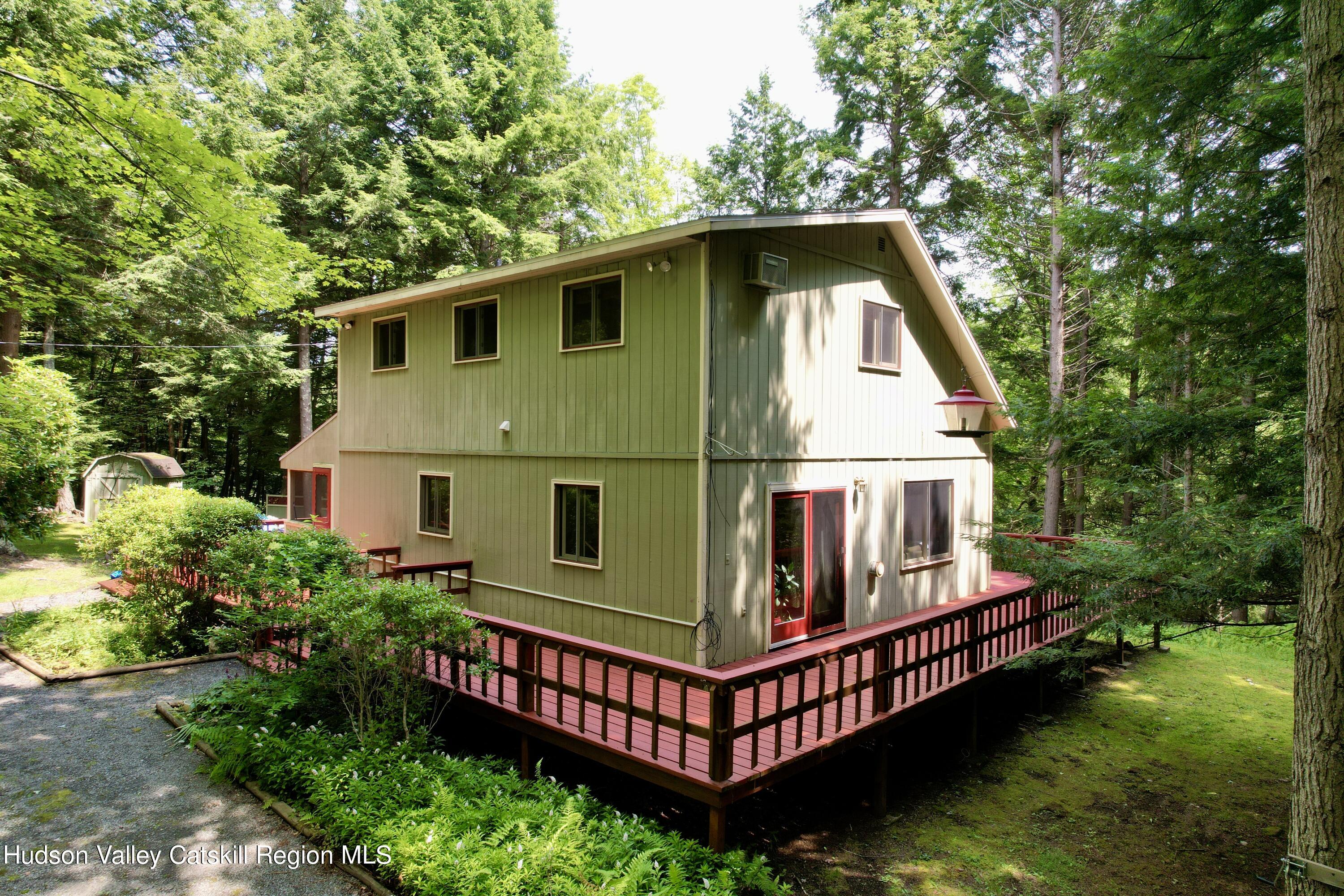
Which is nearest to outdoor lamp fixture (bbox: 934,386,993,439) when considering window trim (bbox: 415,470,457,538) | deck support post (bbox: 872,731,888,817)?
deck support post (bbox: 872,731,888,817)

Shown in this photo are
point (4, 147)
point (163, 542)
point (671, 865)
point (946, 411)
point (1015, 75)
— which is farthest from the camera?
point (1015, 75)

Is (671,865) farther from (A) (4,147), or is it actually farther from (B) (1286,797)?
(A) (4,147)

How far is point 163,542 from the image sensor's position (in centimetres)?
850

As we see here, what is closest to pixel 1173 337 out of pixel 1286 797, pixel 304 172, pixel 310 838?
pixel 1286 797

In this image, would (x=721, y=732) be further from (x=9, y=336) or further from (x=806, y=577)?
(x=9, y=336)

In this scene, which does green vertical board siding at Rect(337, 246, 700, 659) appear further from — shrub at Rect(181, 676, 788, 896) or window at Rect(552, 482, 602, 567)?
shrub at Rect(181, 676, 788, 896)

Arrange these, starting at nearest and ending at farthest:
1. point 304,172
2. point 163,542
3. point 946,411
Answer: point 946,411, point 163,542, point 304,172

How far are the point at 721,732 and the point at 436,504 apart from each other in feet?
23.4

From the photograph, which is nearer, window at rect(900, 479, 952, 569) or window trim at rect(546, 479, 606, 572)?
window trim at rect(546, 479, 606, 572)

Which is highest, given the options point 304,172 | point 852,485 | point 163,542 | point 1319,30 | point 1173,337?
point 304,172

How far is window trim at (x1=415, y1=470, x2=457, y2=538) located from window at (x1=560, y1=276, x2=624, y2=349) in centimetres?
314

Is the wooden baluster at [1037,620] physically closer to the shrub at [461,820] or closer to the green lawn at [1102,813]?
the green lawn at [1102,813]

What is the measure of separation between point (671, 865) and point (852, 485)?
18.2 feet

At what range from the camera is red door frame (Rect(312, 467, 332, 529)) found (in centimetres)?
1298
